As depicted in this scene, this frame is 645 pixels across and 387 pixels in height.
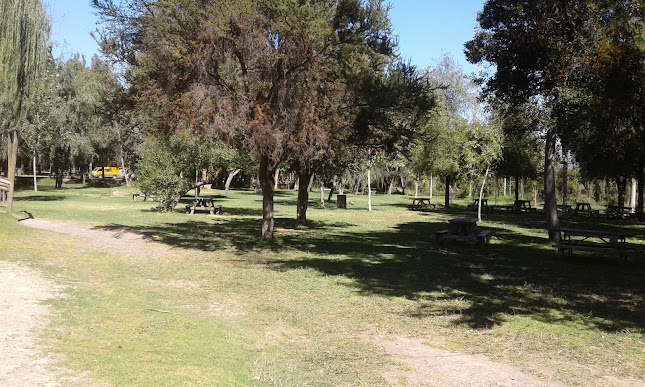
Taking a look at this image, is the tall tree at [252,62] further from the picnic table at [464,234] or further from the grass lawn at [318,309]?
the picnic table at [464,234]

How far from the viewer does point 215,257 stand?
503 inches

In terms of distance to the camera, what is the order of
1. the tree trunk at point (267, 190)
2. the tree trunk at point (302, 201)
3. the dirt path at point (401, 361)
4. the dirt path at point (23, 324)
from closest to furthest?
the dirt path at point (23, 324) < the dirt path at point (401, 361) < the tree trunk at point (267, 190) < the tree trunk at point (302, 201)

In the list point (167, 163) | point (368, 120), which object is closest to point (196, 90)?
point (368, 120)

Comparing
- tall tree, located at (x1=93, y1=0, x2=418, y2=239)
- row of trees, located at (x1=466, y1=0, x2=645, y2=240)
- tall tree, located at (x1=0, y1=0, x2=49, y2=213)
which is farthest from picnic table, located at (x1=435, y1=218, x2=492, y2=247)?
tall tree, located at (x1=0, y1=0, x2=49, y2=213)

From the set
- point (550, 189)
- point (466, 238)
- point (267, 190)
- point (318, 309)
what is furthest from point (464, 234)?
point (318, 309)

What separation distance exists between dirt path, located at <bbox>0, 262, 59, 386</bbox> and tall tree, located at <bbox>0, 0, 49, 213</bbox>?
335 inches

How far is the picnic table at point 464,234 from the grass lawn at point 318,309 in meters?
0.34

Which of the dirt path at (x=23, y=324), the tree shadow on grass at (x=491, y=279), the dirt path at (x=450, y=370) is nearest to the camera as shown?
the dirt path at (x=23, y=324)

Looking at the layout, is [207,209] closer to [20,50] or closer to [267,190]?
[267,190]

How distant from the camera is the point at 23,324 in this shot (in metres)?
6.03

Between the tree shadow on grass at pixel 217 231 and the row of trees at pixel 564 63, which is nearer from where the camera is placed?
the row of trees at pixel 564 63

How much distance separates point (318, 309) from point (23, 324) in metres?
3.80

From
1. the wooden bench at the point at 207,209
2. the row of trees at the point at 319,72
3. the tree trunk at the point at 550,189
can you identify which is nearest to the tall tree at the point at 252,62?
the row of trees at the point at 319,72

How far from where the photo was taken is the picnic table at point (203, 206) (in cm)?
2559
